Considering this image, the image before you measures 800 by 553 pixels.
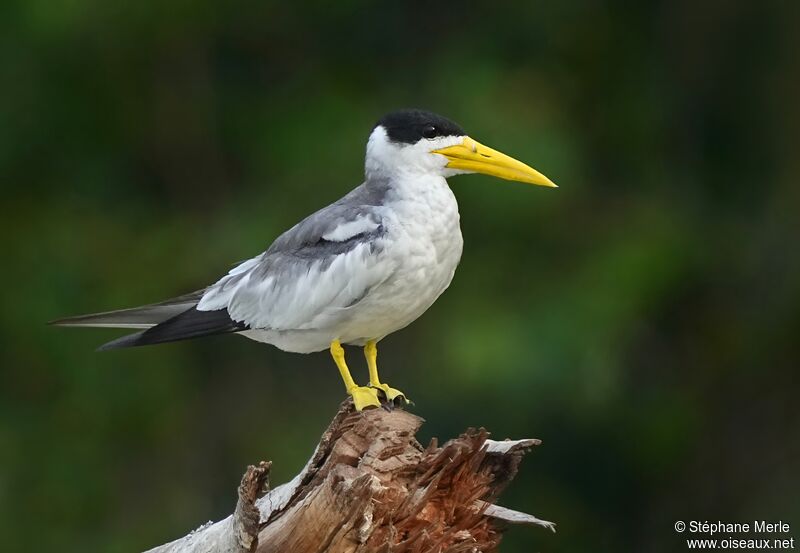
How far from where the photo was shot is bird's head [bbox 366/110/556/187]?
6.07 meters

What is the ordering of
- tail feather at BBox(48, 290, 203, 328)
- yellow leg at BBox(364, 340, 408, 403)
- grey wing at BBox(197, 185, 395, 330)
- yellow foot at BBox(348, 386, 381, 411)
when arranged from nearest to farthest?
yellow foot at BBox(348, 386, 381, 411), grey wing at BBox(197, 185, 395, 330), yellow leg at BBox(364, 340, 408, 403), tail feather at BBox(48, 290, 203, 328)

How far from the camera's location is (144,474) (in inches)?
477

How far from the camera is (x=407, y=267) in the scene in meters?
5.76

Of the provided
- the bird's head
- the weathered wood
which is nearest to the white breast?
the bird's head

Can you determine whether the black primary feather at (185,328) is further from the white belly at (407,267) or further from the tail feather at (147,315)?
the white belly at (407,267)

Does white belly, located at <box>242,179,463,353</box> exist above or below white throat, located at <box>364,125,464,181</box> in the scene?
below

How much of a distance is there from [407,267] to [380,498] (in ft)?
3.48

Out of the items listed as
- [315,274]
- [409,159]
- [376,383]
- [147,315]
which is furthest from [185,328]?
[409,159]

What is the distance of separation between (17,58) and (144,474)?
3.76 metres

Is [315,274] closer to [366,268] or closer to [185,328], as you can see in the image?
[366,268]

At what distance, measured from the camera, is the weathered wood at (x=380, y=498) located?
5.03 metres

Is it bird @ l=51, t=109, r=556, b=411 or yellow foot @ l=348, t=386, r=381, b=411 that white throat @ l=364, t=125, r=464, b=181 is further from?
yellow foot @ l=348, t=386, r=381, b=411

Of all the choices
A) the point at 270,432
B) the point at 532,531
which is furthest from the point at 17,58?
the point at 532,531

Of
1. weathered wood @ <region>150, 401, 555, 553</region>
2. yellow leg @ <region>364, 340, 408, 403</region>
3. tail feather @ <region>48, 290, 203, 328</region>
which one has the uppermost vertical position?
tail feather @ <region>48, 290, 203, 328</region>
